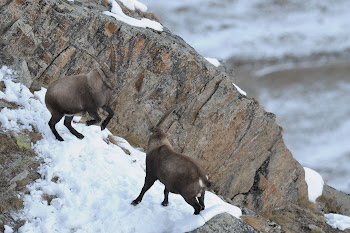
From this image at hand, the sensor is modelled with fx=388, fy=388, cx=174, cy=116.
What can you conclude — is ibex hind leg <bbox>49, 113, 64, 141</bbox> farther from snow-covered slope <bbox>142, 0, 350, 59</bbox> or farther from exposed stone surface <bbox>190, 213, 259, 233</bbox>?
snow-covered slope <bbox>142, 0, 350, 59</bbox>

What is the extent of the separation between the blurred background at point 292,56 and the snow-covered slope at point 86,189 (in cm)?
1826

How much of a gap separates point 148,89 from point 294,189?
26.2ft

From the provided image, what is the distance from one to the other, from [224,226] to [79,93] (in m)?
3.78

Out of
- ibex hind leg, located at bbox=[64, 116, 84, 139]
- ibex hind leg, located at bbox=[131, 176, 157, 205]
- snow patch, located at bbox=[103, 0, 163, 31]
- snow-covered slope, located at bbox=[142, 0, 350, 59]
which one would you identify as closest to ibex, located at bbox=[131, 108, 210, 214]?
ibex hind leg, located at bbox=[131, 176, 157, 205]

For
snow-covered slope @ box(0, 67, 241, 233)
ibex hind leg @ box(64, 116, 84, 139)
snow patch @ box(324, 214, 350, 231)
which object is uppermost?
snow patch @ box(324, 214, 350, 231)

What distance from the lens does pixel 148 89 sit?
12.5m

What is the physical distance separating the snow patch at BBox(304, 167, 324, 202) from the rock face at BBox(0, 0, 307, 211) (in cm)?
216

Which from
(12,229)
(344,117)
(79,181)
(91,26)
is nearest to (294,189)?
(91,26)

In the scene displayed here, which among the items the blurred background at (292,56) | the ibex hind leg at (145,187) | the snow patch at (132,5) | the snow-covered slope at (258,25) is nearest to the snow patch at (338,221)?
the blurred background at (292,56)

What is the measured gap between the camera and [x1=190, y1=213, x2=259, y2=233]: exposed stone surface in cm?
626

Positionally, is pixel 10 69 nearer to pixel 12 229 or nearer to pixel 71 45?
pixel 71 45

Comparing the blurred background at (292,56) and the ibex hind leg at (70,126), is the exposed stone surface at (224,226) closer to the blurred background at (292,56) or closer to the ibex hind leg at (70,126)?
the ibex hind leg at (70,126)

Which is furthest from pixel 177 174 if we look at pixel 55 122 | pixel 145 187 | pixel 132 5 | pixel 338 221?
pixel 338 221

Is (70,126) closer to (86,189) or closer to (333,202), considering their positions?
(86,189)
